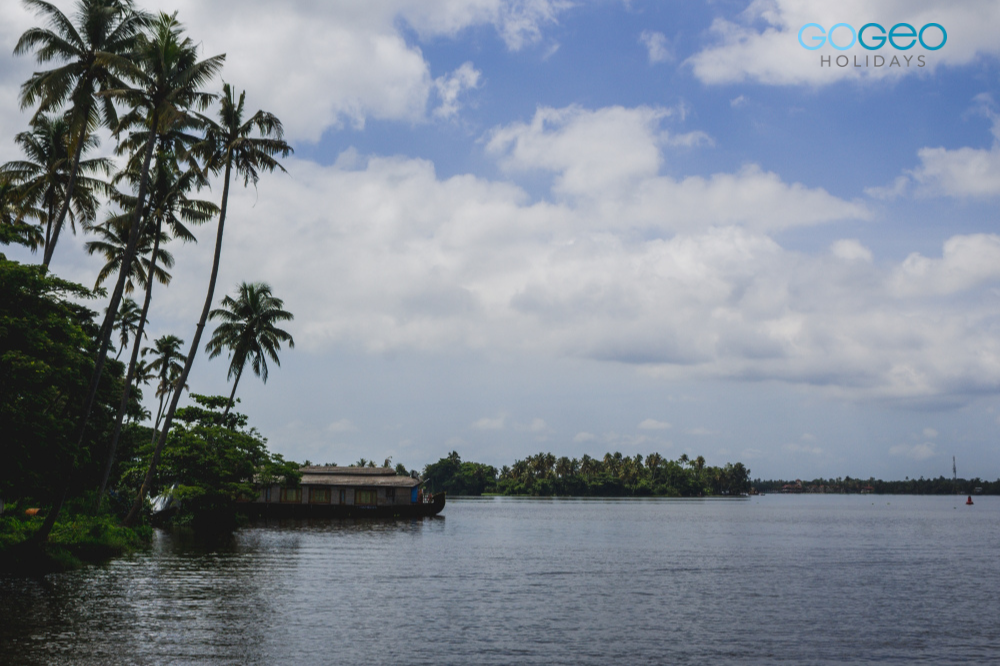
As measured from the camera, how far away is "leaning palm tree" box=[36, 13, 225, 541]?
2658 centimetres

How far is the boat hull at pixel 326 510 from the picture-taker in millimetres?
67562

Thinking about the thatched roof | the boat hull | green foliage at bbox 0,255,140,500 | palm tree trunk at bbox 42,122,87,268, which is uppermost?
palm tree trunk at bbox 42,122,87,268

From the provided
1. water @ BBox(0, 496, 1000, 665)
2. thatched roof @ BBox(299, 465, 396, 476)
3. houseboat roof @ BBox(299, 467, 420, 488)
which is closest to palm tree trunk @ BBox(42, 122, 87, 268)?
water @ BBox(0, 496, 1000, 665)

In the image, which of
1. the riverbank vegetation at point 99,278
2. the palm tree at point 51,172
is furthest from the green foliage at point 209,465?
the palm tree at point 51,172

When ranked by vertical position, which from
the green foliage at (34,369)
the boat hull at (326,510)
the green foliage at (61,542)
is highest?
the green foliage at (34,369)

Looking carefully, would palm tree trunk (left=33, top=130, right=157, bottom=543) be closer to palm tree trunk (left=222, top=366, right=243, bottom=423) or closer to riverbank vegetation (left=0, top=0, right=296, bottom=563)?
riverbank vegetation (left=0, top=0, right=296, bottom=563)

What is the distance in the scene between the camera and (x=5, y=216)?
1443 inches

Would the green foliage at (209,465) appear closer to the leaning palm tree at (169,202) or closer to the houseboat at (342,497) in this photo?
the leaning palm tree at (169,202)

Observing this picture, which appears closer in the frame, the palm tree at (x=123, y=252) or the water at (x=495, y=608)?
the water at (x=495, y=608)

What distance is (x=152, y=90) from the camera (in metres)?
28.5

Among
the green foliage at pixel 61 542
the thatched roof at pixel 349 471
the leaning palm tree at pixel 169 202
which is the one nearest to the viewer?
the green foliage at pixel 61 542

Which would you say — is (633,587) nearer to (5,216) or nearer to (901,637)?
(901,637)

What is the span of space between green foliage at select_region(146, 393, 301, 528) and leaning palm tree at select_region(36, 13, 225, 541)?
17.0 m

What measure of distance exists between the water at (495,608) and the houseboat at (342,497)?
90.2 feet
